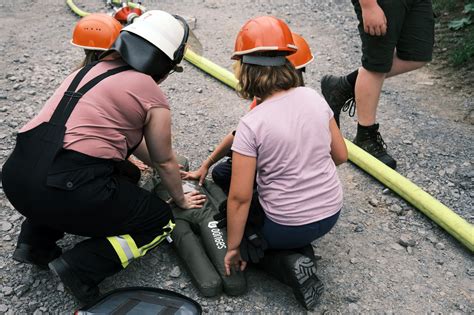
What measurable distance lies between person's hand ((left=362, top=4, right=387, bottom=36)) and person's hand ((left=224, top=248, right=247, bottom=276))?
5.98ft

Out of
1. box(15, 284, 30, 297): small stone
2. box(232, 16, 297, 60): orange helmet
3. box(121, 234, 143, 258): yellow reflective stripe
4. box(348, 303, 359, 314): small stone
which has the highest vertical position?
box(232, 16, 297, 60): orange helmet

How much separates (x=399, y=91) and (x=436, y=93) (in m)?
0.37

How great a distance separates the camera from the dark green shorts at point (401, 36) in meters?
3.26

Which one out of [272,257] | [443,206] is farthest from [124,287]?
[443,206]

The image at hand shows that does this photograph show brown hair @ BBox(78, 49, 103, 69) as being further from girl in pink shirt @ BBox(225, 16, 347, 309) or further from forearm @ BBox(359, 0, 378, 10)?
forearm @ BBox(359, 0, 378, 10)

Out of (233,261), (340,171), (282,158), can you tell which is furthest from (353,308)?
(340,171)

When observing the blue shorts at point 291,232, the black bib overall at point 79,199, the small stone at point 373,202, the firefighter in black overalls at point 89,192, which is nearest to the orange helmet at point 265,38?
the firefighter in black overalls at point 89,192

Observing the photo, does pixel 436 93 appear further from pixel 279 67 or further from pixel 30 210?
pixel 30 210

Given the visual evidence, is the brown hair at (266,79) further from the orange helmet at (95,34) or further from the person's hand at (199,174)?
the orange helmet at (95,34)

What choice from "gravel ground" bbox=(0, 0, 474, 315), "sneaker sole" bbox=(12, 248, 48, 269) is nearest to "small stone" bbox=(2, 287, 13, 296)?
"gravel ground" bbox=(0, 0, 474, 315)

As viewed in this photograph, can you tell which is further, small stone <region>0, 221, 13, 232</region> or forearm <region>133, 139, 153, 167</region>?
forearm <region>133, 139, 153, 167</region>

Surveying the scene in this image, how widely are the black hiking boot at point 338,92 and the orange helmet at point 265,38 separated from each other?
1.70 m

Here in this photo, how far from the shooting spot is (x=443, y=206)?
3.07 metres

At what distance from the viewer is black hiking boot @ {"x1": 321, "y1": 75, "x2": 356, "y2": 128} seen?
3922 millimetres
